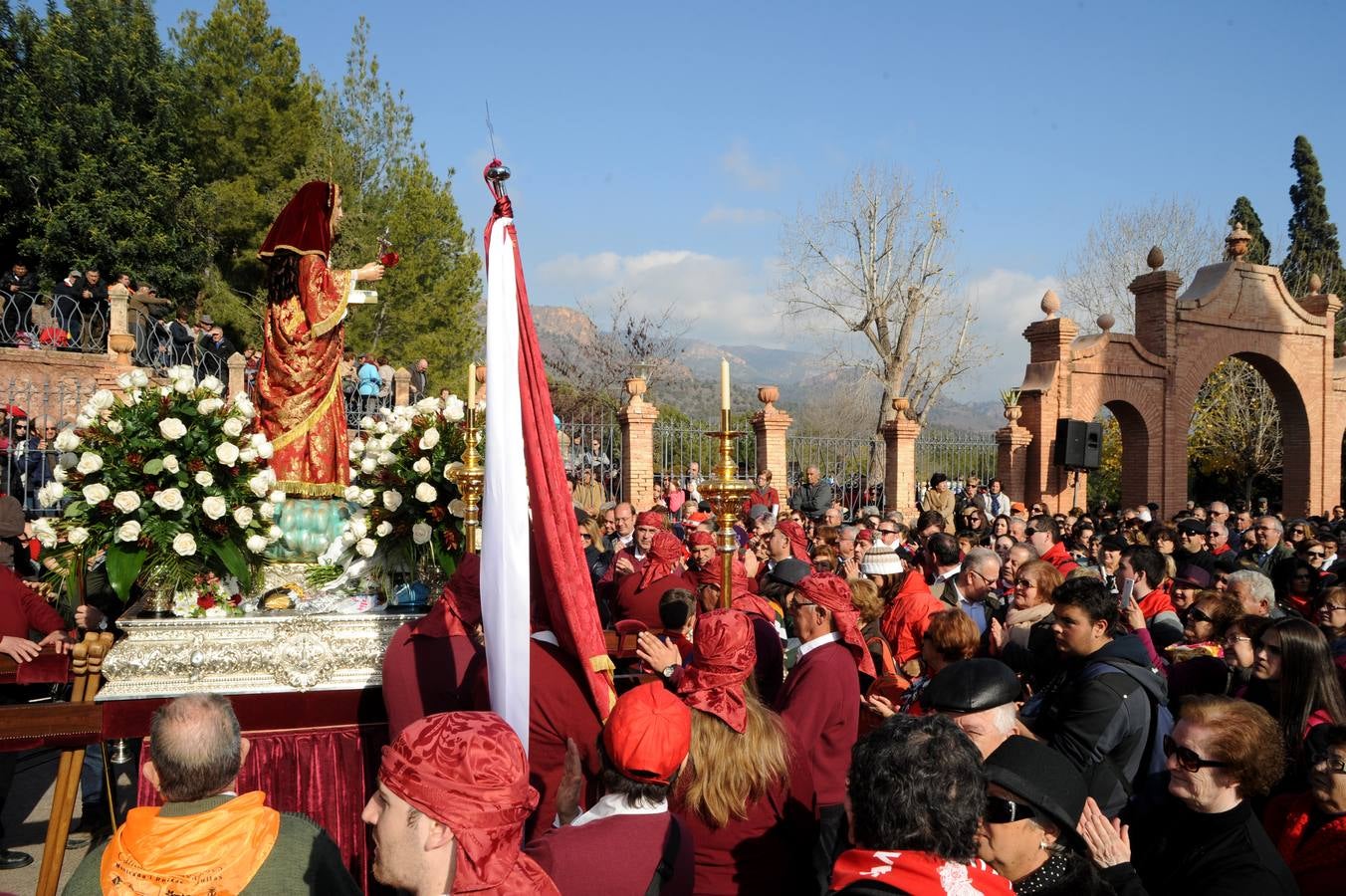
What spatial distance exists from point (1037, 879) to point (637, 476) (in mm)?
14483

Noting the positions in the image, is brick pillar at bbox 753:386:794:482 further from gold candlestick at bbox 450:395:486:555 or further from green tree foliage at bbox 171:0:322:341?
green tree foliage at bbox 171:0:322:341

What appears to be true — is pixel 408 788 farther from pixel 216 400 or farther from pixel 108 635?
pixel 216 400

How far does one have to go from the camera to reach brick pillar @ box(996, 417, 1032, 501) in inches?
810

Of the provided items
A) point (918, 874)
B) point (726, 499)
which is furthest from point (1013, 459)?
point (918, 874)

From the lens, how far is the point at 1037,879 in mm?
2668

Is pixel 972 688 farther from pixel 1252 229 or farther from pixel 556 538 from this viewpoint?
pixel 1252 229

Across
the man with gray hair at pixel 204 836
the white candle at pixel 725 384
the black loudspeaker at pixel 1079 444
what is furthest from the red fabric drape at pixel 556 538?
the black loudspeaker at pixel 1079 444

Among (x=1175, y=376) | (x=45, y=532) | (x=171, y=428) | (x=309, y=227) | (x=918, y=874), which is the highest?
(x=309, y=227)

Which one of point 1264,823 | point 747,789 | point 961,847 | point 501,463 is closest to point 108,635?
point 501,463

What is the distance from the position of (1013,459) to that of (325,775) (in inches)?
700

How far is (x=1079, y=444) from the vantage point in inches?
771

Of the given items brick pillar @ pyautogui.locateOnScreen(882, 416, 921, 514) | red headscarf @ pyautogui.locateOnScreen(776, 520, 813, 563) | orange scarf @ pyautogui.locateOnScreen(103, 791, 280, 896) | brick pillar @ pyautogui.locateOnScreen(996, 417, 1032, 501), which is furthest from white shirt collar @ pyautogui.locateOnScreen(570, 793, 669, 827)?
brick pillar @ pyautogui.locateOnScreen(996, 417, 1032, 501)

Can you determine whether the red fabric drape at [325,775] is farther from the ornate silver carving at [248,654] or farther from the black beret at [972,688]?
the black beret at [972,688]

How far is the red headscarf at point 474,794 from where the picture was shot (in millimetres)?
2131
